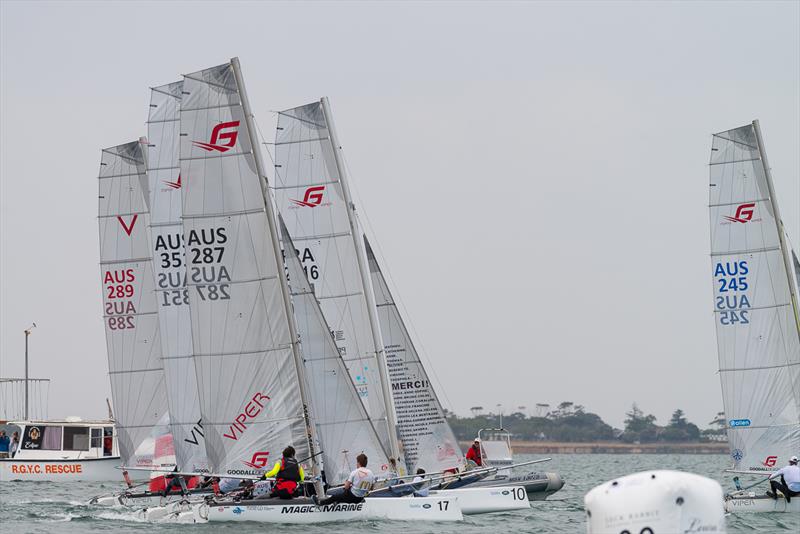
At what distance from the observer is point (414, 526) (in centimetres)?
2341

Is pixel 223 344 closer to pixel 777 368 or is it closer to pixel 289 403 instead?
pixel 289 403

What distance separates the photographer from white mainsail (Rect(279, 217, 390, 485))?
2694 centimetres

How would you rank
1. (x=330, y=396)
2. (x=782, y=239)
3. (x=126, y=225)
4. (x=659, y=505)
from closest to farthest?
1. (x=659, y=505)
2. (x=330, y=396)
3. (x=782, y=239)
4. (x=126, y=225)

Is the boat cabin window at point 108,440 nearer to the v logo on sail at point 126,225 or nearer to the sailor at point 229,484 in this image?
the v logo on sail at point 126,225

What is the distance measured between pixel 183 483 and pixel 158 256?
16.3ft

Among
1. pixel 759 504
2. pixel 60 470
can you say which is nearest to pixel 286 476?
pixel 759 504

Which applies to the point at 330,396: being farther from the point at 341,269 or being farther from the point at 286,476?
the point at 341,269

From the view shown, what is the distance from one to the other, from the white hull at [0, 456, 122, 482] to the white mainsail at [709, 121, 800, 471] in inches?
1038

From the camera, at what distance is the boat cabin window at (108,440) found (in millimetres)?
51781

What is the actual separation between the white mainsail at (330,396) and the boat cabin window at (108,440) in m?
26.4

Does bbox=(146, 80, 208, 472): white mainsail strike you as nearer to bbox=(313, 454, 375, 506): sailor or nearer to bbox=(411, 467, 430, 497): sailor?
bbox=(411, 467, 430, 497): sailor

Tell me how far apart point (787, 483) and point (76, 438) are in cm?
3220

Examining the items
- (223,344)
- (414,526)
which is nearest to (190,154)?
(223,344)

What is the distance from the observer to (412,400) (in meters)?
31.5
